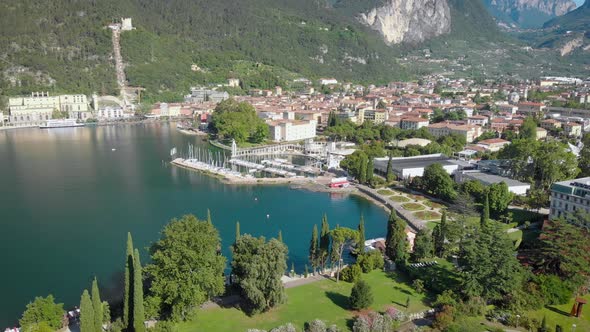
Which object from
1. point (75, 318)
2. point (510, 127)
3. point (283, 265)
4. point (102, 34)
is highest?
point (102, 34)

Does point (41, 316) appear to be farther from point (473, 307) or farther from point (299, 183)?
point (299, 183)

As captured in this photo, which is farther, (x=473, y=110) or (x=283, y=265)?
(x=473, y=110)

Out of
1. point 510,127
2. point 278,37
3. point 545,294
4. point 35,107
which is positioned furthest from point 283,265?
point 278,37

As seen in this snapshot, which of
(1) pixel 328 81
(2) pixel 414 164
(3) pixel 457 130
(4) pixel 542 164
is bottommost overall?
(2) pixel 414 164

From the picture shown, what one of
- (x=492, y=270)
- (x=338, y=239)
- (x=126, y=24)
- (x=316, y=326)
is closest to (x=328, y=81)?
(x=126, y=24)

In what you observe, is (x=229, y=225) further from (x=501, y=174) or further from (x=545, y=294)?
(x=501, y=174)

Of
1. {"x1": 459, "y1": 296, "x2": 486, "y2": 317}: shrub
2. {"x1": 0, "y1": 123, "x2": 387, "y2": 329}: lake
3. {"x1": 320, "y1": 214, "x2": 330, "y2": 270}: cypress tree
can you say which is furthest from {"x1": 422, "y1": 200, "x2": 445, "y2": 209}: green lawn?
{"x1": 459, "y1": 296, "x2": 486, "y2": 317}: shrub
